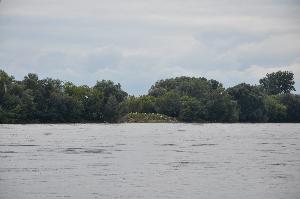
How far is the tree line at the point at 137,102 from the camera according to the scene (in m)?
124

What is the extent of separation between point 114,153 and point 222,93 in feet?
370

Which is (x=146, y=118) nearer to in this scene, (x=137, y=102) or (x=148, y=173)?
(x=137, y=102)

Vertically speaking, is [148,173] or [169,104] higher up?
[169,104]

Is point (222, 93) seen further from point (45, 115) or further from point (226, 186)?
point (226, 186)

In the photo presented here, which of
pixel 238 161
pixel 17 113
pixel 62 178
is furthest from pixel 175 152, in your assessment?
pixel 17 113

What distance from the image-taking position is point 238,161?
129ft

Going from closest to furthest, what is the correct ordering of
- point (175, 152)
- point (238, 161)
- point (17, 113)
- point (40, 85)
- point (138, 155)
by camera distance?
1. point (238, 161)
2. point (138, 155)
3. point (175, 152)
4. point (17, 113)
5. point (40, 85)

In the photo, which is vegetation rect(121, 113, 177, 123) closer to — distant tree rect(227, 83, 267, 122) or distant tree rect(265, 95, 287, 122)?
distant tree rect(227, 83, 267, 122)

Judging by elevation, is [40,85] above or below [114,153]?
above

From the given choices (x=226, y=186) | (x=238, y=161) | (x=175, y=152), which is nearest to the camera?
(x=226, y=186)

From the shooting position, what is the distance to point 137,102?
153375 millimetres

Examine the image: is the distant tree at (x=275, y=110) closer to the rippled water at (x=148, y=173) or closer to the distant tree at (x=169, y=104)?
the distant tree at (x=169, y=104)

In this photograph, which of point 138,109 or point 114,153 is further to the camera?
point 138,109

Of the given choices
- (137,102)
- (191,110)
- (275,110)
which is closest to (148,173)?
(191,110)
